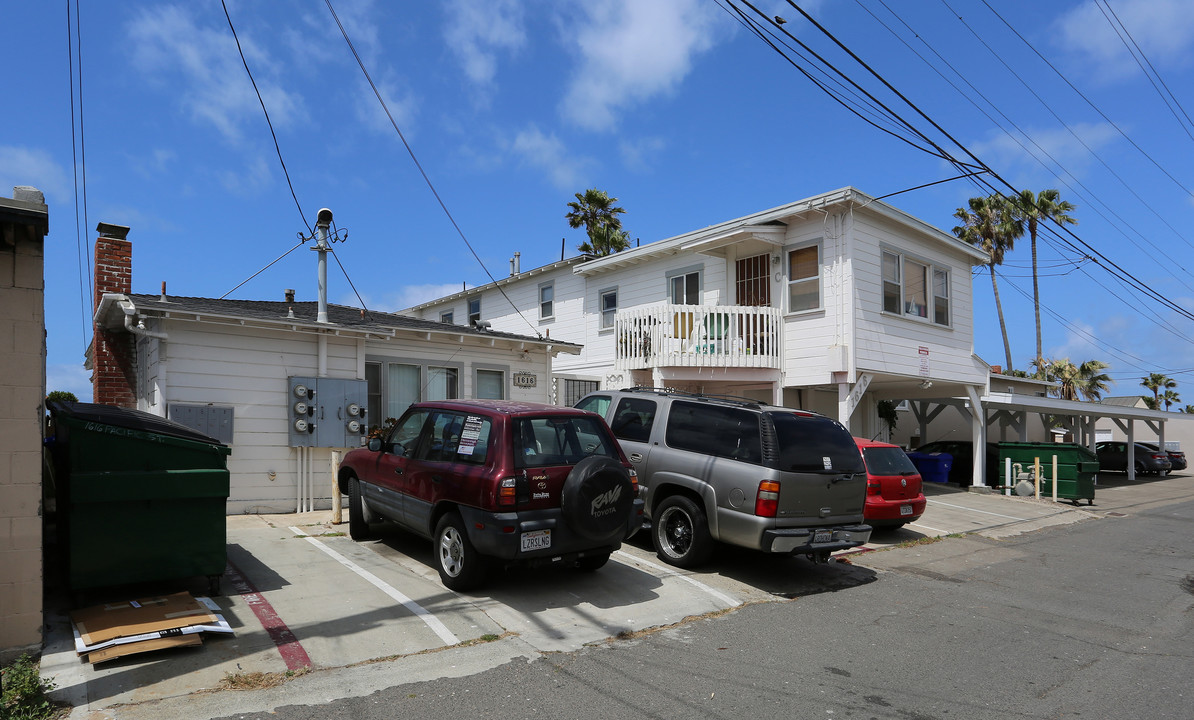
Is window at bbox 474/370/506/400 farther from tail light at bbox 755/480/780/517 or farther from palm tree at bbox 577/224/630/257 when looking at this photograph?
palm tree at bbox 577/224/630/257

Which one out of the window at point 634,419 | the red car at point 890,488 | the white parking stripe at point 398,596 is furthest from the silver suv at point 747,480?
the white parking stripe at point 398,596

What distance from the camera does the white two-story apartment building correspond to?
51.8ft

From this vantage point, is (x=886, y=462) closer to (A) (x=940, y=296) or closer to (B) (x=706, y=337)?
(B) (x=706, y=337)

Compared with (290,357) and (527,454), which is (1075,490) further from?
(290,357)

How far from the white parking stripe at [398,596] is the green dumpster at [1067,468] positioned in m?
17.1

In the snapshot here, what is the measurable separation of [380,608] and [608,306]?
1544 cm

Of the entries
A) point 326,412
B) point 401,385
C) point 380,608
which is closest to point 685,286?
point 401,385

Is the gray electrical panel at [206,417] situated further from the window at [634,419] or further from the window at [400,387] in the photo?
the window at [634,419]

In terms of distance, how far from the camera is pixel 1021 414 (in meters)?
25.6

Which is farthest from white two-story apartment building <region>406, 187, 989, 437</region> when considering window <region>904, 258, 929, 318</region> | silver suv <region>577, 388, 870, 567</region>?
silver suv <region>577, 388, 870, 567</region>

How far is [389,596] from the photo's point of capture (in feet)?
22.3

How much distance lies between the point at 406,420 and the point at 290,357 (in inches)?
141

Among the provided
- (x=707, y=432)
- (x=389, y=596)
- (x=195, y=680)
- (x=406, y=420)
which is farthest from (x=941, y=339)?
(x=195, y=680)

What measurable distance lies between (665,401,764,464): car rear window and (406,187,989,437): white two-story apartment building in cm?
671
